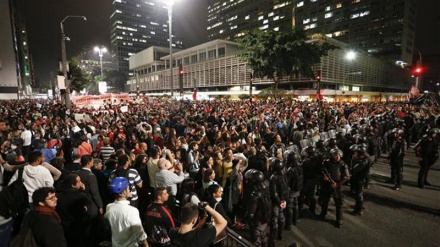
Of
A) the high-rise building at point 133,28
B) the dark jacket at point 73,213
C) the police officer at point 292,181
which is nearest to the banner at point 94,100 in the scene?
the dark jacket at point 73,213

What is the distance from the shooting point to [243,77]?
176 feet

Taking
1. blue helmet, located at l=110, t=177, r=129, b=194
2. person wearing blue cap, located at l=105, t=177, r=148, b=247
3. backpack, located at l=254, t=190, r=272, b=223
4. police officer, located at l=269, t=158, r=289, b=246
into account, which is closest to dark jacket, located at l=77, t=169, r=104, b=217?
person wearing blue cap, located at l=105, t=177, r=148, b=247

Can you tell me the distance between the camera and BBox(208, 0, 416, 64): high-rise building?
81938mm

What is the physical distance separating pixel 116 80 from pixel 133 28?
1814 inches

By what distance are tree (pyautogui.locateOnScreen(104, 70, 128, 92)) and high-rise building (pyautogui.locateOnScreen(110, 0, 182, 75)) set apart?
34.2 feet

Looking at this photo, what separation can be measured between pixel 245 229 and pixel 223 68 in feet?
182

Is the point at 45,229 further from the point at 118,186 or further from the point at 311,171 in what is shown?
the point at 311,171

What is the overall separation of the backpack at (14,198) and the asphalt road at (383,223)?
15.9 feet

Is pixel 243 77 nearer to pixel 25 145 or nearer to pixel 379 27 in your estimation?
pixel 25 145

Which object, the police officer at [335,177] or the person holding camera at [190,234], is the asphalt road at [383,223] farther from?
the person holding camera at [190,234]

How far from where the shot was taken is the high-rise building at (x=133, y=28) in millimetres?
141000

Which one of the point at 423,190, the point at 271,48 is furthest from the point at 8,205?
the point at 271,48

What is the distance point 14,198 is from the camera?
4230 mm

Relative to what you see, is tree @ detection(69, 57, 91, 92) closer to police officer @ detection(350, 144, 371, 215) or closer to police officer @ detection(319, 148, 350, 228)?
police officer @ detection(319, 148, 350, 228)
